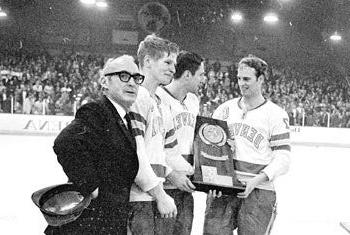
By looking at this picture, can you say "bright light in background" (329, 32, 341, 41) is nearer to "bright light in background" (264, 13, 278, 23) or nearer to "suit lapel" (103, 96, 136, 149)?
"bright light in background" (264, 13, 278, 23)

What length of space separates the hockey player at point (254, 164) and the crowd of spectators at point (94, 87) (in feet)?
34.2

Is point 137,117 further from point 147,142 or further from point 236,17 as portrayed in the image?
point 236,17

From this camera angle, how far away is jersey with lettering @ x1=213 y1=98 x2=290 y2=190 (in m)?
2.90

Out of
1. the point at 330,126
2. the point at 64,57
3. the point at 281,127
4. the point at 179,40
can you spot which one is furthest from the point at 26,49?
the point at 281,127

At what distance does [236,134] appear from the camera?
296 cm

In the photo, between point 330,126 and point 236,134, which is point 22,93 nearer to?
point 330,126

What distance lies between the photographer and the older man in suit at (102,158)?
1818 millimetres

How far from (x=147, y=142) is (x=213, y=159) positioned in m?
0.55

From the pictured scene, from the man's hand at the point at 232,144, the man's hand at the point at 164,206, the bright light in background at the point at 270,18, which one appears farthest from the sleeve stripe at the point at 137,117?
the bright light in background at the point at 270,18

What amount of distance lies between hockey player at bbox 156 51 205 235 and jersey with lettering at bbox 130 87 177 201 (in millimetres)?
231

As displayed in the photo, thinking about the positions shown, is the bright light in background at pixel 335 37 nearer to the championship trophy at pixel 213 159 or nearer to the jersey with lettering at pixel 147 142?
the championship trophy at pixel 213 159

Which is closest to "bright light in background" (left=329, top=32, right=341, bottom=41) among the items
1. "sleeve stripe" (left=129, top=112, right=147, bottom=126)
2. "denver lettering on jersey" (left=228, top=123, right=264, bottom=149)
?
"denver lettering on jersey" (left=228, top=123, right=264, bottom=149)

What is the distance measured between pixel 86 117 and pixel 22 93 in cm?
1299

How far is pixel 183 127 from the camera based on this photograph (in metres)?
2.88
